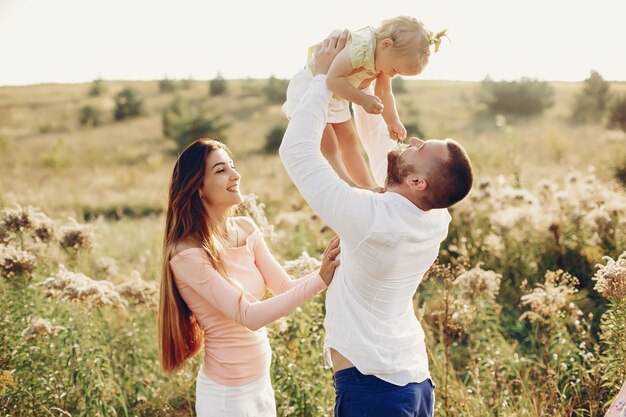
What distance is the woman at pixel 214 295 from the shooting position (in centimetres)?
282

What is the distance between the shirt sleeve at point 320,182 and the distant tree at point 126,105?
Answer: 43423 millimetres

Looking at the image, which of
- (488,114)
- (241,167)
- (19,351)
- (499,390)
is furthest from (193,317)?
(488,114)

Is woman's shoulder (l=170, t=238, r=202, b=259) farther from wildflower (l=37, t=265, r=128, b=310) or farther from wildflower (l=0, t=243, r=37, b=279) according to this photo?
wildflower (l=0, t=243, r=37, b=279)

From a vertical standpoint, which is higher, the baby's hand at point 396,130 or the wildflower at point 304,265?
the baby's hand at point 396,130

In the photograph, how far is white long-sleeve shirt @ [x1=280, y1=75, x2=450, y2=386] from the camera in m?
2.21

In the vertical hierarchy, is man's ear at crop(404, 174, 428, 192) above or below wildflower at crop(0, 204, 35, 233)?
above

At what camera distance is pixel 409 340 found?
2.51m

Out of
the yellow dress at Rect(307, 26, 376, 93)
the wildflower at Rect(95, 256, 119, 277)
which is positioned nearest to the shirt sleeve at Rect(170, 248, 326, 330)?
the yellow dress at Rect(307, 26, 376, 93)

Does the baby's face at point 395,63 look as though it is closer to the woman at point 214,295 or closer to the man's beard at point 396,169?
the man's beard at point 396,169

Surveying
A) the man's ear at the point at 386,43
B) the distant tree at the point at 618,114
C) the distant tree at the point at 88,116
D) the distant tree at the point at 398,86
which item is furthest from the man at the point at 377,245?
the distant tree at the point at 398,86

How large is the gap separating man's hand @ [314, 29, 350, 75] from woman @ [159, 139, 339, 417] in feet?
2.60

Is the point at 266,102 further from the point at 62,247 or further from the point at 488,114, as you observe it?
the point at 62,247

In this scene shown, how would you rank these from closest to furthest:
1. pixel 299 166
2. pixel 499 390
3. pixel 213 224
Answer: pixel 299 166 → pixel 213 224 → pixel 499 390

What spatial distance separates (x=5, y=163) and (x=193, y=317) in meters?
29.2
